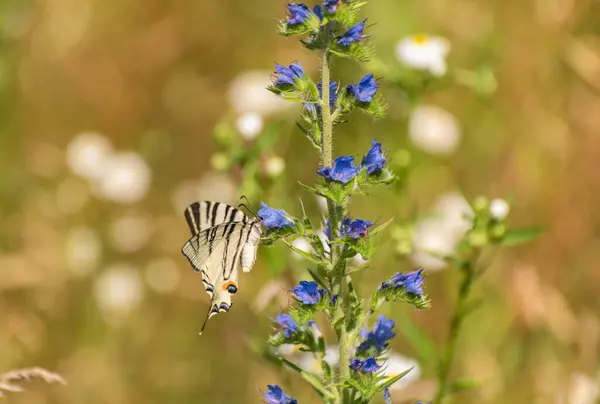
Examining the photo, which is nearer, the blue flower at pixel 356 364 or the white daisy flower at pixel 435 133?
the blue flower at pixel 356 364

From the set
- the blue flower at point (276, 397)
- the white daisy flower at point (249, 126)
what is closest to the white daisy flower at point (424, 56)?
the white daisy flower at point (249, 126)

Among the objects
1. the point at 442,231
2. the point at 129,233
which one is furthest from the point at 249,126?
the point at 129,233

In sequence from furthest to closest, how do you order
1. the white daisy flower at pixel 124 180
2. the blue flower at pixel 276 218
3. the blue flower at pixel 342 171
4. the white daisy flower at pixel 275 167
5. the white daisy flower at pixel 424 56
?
the white daisy flower at pixel 124 180
the white daisy flower at pixel 424 56
the white daisy flower at pixel 275 167
the blue flower at pixel 276 218
the blue flower at pixel 342 171

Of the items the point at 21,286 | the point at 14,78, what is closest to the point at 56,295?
the point at 21,286

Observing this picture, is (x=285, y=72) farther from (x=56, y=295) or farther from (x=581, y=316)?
(x=56, y=295)

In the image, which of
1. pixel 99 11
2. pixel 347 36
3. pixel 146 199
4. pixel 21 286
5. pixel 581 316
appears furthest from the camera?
pixel 99 11

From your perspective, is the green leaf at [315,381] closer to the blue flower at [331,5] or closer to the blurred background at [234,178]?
the blue flower at [331,5]
